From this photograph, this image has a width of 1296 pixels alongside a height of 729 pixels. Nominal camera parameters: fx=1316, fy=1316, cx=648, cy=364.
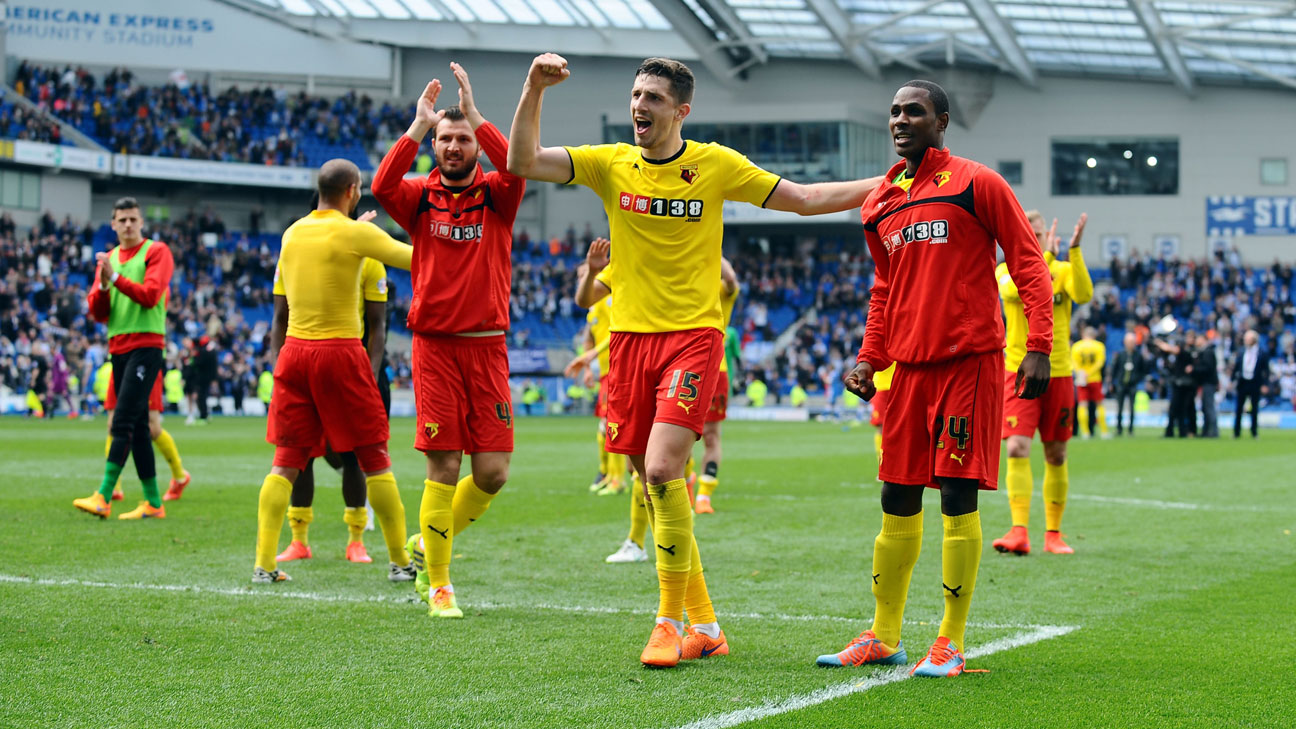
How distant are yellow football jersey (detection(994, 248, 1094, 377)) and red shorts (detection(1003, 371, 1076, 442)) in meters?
0.15

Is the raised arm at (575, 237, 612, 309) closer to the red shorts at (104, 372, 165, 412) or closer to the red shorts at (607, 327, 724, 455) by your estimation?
the red shorts at (607, 327, 724, 455)

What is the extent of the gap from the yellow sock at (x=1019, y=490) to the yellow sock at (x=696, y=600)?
4.00 m

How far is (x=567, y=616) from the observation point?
5.96m

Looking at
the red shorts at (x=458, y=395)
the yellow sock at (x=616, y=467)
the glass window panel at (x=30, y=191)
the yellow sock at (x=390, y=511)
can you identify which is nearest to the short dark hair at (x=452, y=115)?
the red shorts at (x=458, y=395)

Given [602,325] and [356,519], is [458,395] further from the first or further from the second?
[602,325]

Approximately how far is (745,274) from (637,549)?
42165 millimetres

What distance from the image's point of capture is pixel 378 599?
6.45 m

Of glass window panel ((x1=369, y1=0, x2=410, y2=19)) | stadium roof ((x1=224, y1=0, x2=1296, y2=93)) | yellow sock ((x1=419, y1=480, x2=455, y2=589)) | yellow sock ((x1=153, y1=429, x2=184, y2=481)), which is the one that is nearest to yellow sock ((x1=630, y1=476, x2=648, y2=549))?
yellow sock ((x1=419, y1=480, x2=455, y2=589))

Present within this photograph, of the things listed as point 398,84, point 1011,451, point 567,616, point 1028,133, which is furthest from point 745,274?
point 567,616

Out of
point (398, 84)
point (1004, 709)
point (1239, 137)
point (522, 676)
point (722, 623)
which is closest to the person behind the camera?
point (1004, 709)

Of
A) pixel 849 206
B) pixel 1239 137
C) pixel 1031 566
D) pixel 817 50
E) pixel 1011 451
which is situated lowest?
pixel 1031 566

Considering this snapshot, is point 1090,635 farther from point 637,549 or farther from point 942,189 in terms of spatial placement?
point 637,549

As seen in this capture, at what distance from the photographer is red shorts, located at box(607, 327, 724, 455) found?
16.7ft

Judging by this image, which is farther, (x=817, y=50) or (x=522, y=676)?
(x=817, y=50)
